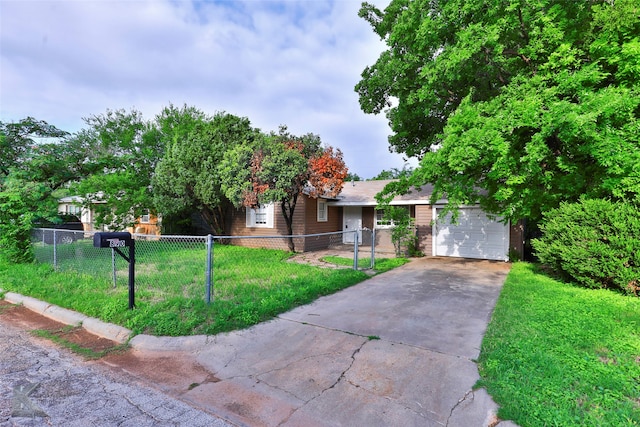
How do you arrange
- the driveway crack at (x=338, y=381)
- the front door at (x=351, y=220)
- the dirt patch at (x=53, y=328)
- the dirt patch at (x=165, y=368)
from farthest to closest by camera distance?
the front door at (x=351, y=220)
the dirt patch at (x=53, y=328)
the dirt patch at (x=165, y=368)
the driveway crack at (x=338, y=381)

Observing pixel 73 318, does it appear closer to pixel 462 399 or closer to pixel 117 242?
pixel 117 242

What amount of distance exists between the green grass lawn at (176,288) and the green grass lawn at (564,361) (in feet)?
10.7

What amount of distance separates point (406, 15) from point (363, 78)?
2786 mm

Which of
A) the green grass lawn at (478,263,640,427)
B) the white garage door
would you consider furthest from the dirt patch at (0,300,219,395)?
the white garage door

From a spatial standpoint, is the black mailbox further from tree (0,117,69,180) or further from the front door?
the front door

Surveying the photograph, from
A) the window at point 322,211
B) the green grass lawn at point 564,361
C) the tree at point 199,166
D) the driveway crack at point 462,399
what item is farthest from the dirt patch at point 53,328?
the window at point 322,211

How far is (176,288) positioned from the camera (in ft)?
20.6

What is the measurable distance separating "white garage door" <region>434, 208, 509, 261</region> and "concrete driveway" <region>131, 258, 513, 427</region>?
6.73m

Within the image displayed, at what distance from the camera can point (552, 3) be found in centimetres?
762

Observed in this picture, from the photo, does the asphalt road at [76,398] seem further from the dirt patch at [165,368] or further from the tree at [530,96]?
the tree at [530,96]

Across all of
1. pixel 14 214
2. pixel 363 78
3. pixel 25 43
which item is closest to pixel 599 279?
pixel 363 78

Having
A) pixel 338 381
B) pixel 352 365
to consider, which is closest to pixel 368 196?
pixel 352 365

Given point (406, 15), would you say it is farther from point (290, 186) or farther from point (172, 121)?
point (172, 121)

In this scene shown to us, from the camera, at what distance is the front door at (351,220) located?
1570cm
